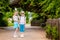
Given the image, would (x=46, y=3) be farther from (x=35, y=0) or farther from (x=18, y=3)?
(x=18, y=3)

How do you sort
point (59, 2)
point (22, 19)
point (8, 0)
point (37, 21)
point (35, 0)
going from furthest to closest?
point (37, 21)
point (8, 0)
point (35, 0)
point (59, 2)
point (22, 19)

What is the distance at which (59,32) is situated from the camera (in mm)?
9758

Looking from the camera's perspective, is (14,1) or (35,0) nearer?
(35,0)

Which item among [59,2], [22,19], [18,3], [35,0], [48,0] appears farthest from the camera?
[18,3]

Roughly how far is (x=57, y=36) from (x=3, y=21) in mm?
25660

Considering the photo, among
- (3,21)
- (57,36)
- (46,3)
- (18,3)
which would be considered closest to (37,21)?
(3,21)

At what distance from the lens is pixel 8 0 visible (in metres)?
24.2

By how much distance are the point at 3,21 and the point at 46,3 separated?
59.6 feet

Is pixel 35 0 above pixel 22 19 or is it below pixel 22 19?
above

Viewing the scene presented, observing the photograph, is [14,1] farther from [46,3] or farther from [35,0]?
[46,3]

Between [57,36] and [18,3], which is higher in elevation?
[18,3]

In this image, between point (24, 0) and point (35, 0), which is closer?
point (35, 0)

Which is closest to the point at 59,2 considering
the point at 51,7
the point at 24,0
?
the point at 51,7

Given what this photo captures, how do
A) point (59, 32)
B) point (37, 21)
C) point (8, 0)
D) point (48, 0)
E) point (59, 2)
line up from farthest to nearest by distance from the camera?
point (37, 21) → point (8, 0) → point (48, 0) → point (59, 2) → point (59, 32)
